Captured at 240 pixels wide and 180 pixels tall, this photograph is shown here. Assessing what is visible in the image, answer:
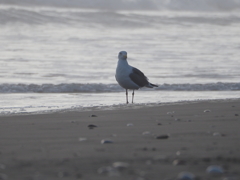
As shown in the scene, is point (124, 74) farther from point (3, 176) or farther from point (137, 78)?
point (3, 176)

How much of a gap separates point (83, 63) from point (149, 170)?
40.6 feet

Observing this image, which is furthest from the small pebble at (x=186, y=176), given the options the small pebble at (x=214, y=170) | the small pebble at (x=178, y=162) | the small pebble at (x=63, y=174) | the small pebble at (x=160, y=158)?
the small pebble at (x=63, y=174)

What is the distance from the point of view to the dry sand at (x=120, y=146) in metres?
2.52

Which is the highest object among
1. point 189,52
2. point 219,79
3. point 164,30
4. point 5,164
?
point 164,30

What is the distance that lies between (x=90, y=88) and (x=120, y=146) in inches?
258

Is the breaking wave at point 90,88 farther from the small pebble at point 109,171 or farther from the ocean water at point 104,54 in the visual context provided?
the small pebble at point 109,171

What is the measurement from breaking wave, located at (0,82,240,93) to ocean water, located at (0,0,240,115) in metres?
0.02

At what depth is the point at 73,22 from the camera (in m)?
26.3

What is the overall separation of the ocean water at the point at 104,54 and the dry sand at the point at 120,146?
165 centimetres

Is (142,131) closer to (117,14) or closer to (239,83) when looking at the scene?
(239,83)

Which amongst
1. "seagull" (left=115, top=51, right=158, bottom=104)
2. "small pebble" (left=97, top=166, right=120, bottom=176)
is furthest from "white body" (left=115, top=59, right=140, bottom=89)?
"small pebble" (left=97, top=166, right=120, bottom=176)

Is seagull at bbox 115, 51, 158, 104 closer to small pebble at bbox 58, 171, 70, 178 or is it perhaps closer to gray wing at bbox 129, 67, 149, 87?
gray wing at bbox 129, 67, 149, 87

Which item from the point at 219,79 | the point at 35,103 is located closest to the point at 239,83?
the point at 219,79

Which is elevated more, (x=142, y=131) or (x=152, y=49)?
(x=152, y=49)
